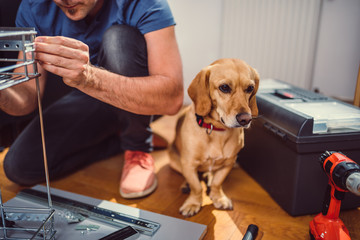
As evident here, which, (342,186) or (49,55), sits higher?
(49,55)

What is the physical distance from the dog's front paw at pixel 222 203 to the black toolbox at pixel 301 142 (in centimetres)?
18

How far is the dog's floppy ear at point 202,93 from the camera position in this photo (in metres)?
1.00

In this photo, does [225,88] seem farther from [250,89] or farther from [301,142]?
[301,142]

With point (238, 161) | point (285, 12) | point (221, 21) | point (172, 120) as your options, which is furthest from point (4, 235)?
point (285, 12)

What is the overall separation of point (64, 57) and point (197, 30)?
1785 millimetres

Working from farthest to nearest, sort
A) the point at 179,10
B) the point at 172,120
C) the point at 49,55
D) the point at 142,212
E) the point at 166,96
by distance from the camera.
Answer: the point at 179,10 → the point at 172,120 → the point at 166,96 → the point at 142,212 → the point at 49,55

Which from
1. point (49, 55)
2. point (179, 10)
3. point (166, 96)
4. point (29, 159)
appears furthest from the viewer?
point (179, 10)

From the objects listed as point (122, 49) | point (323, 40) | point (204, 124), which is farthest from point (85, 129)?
point (323, 40)

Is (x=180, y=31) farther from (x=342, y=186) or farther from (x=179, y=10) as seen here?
(x=342, y=186)

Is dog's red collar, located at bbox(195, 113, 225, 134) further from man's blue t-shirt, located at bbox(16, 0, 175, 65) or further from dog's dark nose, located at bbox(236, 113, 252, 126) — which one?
man's blue t-shirt, located at bbox(16, 0, 175, 65)

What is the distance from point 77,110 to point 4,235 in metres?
0.68

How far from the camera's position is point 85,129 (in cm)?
137

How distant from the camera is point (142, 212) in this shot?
961 mm

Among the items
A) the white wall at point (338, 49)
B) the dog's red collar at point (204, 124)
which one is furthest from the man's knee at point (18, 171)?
the white wall at point (338, 49)
